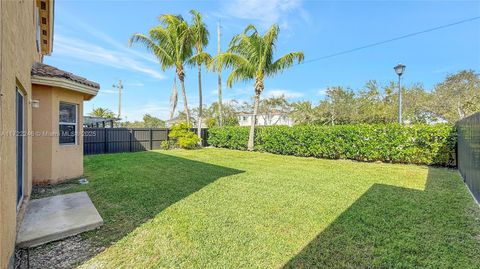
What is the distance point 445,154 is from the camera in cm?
860

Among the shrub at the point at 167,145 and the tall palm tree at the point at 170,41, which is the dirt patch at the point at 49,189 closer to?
the shrub at the point at 167,145

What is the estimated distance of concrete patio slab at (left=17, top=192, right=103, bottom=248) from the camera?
3090 millimetres

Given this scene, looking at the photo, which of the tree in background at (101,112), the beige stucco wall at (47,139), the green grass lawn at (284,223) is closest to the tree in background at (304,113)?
the green grass lawn at (284,223)

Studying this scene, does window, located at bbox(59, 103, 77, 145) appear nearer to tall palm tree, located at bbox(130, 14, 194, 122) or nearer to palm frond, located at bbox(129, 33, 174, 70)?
tall palm tree, located at bbox(130, 14, 194, 122)

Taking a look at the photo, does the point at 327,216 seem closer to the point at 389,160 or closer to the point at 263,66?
the point at 389,160

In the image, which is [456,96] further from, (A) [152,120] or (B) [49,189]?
(A) [152,120]

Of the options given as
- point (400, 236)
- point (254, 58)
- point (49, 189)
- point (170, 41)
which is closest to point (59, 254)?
point (49, 189)

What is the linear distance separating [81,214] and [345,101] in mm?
26162

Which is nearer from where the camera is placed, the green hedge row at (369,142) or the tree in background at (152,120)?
the green hedge row at (369,142)

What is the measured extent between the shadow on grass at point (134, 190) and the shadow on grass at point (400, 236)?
2.70 meters

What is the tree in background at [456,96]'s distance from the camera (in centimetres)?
1852

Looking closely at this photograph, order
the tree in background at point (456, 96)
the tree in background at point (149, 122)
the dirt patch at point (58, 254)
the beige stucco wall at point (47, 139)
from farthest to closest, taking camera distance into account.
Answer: the tree in background at point (149, 122) < the tree in background at point (456, 96) < the beige stucco wall at point (47, 139) < the dirt patch at point (58, 254)

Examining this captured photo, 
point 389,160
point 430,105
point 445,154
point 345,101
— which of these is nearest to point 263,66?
point 389,160

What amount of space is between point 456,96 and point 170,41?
79.3ft
